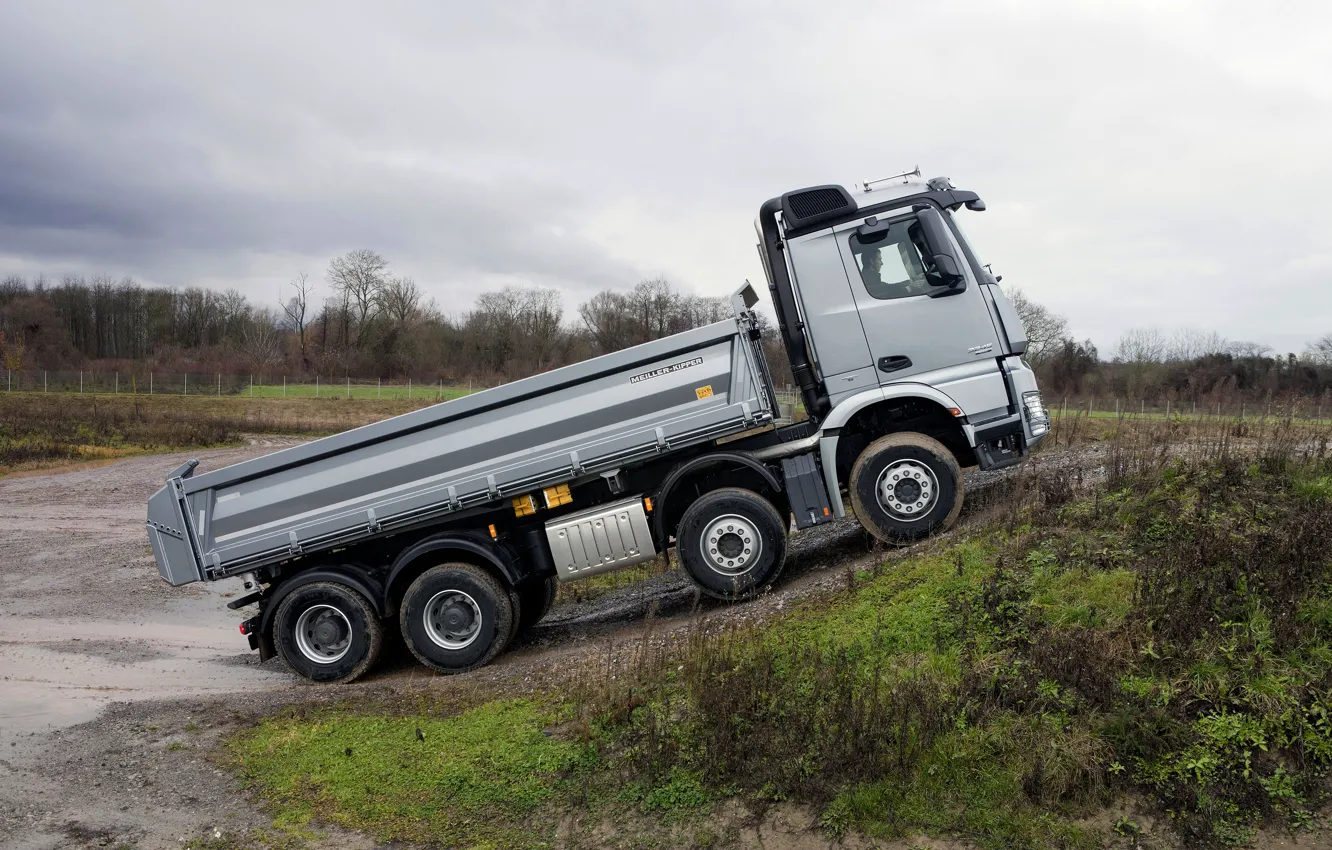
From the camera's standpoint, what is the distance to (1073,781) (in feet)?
15.0

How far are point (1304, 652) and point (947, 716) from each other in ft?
6.56

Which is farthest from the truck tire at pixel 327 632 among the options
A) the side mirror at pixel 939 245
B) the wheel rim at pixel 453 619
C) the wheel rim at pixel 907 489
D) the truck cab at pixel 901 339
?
the side mirror at pixel 939 245

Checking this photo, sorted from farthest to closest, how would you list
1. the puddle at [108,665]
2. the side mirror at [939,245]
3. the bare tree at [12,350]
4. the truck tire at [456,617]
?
1. the bare tree at [12,350]
2. the truck tire at [456,617]
3. the side mirror at [939,245]
4. the puddle at [108,665]

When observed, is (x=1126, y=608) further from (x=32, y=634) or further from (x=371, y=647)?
(x=32, y=634)

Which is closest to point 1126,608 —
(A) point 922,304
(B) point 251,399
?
(A) point 922,304

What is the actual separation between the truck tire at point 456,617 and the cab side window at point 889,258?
4.26 m

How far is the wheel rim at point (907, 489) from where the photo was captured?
8125 millimetres

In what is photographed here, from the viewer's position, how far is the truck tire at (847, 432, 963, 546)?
26.6ft

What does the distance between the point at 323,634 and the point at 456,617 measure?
4.34 ft

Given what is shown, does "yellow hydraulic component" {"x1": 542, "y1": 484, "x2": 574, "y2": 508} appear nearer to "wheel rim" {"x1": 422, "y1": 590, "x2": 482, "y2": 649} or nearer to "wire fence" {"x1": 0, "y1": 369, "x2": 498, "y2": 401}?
"wheel rim" {"x1": 422, "y1": 590, "x2": 482, "y2": 649}


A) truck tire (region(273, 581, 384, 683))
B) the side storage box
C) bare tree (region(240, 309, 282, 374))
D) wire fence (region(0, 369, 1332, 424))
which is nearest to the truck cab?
the side storage box

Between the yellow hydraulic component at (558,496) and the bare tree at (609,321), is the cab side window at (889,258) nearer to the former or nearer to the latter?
the yellow hydraulic component at (558,496)

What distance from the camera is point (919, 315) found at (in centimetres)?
813

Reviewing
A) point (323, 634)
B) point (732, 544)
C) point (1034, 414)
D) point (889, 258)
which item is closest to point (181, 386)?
point (323, 634)
